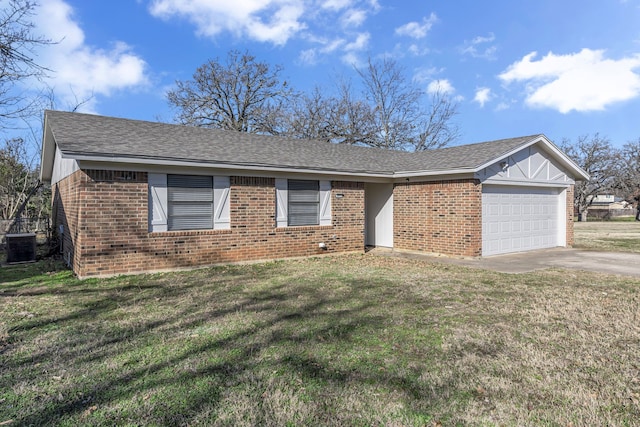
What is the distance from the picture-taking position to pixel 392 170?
12.0 m

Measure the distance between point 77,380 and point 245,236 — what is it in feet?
20.9

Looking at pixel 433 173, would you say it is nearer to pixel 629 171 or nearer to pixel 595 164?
pixel 595 164

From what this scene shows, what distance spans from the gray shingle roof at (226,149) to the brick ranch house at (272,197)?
0.14 feet

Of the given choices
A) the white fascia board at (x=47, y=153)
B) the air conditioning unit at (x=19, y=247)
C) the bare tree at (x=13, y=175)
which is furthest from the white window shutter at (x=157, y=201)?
the bare tree at (x=13, y=175)

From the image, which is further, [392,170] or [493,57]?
[493,57]

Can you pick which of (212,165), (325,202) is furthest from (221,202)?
(325,202)

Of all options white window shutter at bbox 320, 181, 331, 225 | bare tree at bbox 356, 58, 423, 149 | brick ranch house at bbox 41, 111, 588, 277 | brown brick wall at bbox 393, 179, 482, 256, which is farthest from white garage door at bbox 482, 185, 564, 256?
bare tree at bbox 356, 58, 423, 149

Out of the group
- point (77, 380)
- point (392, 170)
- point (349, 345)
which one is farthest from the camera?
point (392, 170)

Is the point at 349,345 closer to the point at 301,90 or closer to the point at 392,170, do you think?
the point at 392,170

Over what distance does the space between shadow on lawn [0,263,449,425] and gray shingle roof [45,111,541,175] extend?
10.4 ft

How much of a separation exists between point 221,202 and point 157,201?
1472mm

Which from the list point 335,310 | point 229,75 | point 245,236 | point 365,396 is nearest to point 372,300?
point 335,310

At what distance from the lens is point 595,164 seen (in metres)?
39.4

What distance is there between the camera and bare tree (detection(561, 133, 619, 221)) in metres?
38.8
